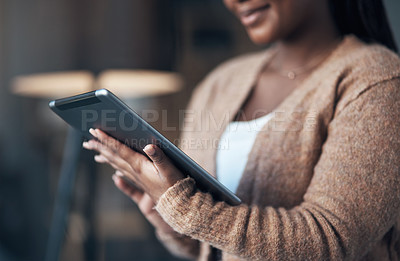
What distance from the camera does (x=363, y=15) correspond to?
79 centimetres

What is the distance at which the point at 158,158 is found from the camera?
0.54 meters

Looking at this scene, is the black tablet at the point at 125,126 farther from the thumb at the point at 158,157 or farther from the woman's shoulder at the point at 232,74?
the woman's shoulder at the point at 232,74

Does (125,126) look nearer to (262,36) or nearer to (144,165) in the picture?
(144,165)

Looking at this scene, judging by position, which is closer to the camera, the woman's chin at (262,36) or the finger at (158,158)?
the finger at (158,158)

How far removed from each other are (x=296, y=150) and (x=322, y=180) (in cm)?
11

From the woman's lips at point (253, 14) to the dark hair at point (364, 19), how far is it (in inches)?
6.3

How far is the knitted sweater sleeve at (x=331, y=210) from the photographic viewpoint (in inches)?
21.8

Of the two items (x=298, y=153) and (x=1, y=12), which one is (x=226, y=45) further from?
(x=298, y=153)

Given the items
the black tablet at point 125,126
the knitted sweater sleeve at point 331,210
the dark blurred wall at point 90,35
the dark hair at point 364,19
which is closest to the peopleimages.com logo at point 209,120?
the black tablet at point 125,126

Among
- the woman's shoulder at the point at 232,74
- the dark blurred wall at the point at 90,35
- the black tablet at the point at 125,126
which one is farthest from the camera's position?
the dark blurred wall at the point at 90,35

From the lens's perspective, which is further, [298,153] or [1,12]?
[1,12]

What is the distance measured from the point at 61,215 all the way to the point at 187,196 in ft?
3.03

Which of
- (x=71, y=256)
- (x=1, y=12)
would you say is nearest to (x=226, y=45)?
(x=1, y=12)

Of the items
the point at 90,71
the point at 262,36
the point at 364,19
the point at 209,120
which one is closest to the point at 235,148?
the point at 209,120
